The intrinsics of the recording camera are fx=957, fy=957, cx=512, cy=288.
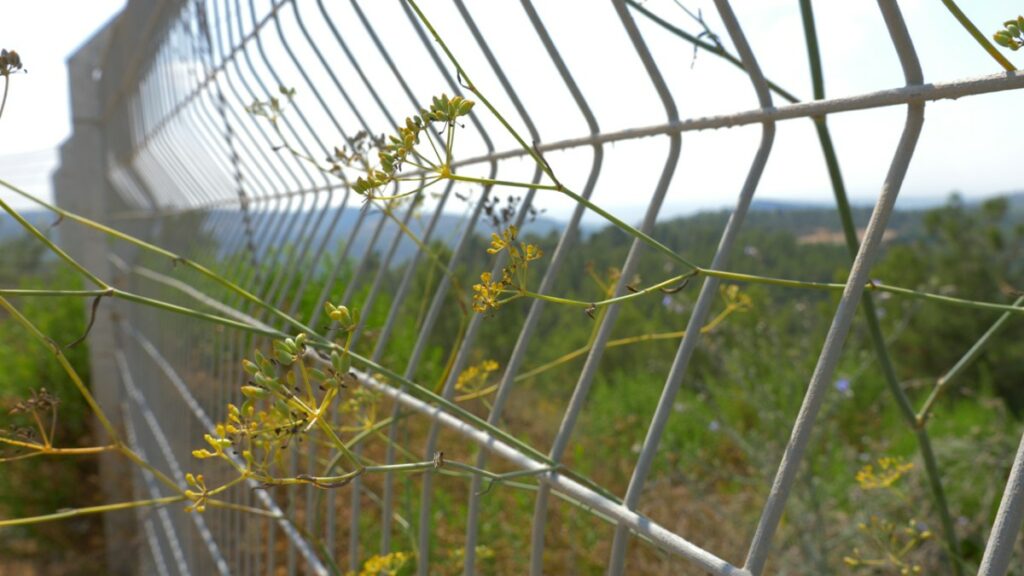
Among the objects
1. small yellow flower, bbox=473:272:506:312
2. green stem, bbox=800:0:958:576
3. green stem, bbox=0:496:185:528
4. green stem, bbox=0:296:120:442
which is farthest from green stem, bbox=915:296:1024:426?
green stem, bbox=0:296:120:442

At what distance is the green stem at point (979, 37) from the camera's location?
0.62m

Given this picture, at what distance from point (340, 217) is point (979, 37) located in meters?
1.42

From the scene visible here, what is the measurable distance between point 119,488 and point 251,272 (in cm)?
334

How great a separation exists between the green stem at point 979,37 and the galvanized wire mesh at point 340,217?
0.14 feet

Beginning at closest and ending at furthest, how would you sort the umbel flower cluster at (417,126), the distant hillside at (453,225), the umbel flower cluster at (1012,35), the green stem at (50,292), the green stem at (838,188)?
the umbel flower cluster at (1012,35) → the umbel flower cluster at (417,126) → the green stem at (50,292) → the green stem at (838,188) → the distant hillside at (453,225)

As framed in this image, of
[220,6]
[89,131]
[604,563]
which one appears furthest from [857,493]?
[89,131]

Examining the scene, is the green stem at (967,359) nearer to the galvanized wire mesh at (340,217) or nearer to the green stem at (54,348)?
the galvanized wire mesh at (340,217)

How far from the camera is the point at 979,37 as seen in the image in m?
0.64

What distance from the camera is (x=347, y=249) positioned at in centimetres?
177

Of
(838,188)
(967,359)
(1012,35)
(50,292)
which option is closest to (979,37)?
(1012,35)

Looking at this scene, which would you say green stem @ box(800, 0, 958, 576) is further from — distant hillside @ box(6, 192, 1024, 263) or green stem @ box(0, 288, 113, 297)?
green stem @ box(0, 288, 113, 297)

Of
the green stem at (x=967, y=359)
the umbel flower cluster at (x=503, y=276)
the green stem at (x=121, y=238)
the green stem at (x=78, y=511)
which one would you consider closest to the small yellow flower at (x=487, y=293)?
the umbel flower cluster at (x=503, y=276)

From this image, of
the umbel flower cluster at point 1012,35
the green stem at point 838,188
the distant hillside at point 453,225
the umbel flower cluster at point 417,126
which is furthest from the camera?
the distant hillside at point 453,225

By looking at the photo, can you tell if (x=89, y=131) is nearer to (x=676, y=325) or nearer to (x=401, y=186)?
(x=676, y=325)
